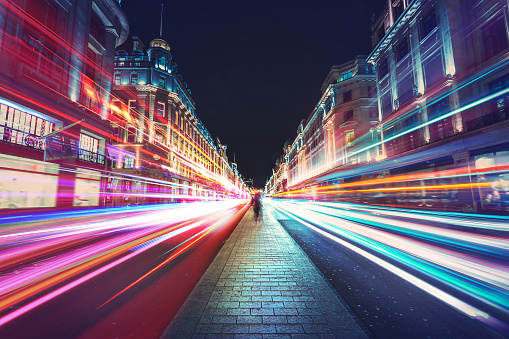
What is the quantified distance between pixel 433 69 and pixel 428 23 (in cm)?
470

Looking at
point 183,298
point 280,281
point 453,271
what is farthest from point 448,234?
point 183,298

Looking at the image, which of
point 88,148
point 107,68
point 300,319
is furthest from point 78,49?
point 300,319

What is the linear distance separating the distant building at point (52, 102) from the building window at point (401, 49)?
2914 cm

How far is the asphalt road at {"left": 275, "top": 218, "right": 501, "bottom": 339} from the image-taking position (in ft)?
10.1

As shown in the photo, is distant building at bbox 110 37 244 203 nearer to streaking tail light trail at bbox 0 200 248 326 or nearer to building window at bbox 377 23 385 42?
streaking tail light trail at bbox 0 200 248 326

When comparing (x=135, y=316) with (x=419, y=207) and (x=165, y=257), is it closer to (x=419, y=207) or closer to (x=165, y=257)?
(x=165, y=257)

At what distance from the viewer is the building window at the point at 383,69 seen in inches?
1113

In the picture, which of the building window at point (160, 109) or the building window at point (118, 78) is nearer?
the building window at point (160, 109)

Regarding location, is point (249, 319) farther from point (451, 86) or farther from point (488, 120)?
point (451, 86)

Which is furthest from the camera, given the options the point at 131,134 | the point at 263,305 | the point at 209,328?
the point at 131,134

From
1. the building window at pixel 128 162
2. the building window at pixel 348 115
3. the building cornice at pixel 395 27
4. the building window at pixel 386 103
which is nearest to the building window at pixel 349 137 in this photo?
the building window at pixel 348 115

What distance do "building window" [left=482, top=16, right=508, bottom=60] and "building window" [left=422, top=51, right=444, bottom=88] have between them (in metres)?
3.24

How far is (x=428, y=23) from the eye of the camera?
21703 millimetres

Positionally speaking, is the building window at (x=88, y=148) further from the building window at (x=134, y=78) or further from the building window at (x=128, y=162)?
the building window at (x=134, y=78)
